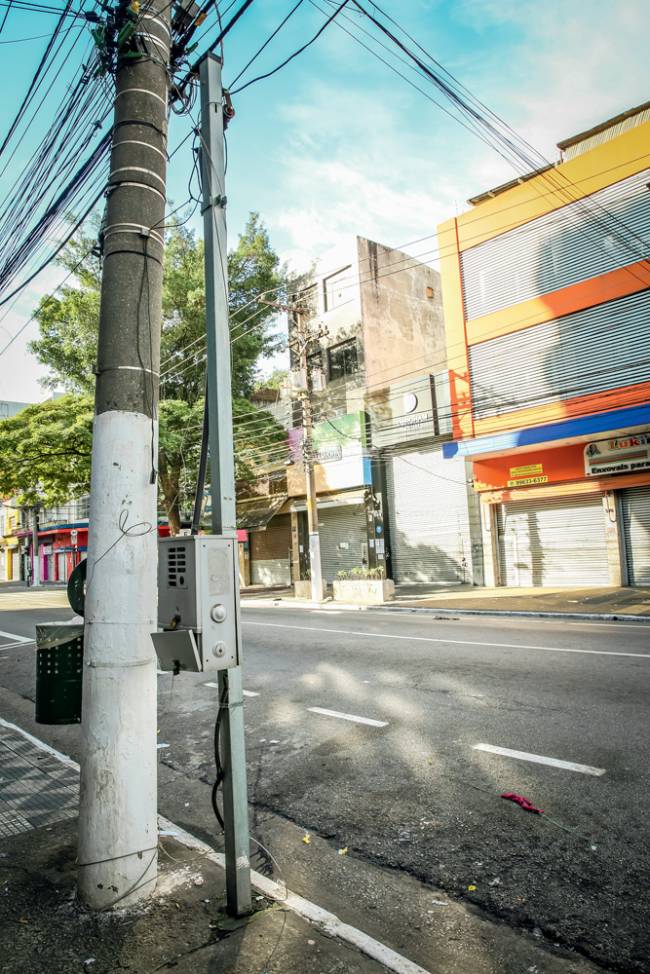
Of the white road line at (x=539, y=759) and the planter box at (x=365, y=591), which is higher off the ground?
the planter box at (x=365, y=591)

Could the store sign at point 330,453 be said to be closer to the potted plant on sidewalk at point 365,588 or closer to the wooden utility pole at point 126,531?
the potted plant on sidewalk at point 365,588

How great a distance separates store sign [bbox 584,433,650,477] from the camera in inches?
711

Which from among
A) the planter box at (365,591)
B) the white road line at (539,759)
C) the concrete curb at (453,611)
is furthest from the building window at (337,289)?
the white road line at (539,759)

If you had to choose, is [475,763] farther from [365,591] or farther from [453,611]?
[365,591]

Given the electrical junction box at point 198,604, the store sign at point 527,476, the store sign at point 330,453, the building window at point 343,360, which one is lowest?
the electrical junction box at point 198,604

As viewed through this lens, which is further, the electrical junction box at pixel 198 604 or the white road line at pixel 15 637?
the white road line at pixel 15 637

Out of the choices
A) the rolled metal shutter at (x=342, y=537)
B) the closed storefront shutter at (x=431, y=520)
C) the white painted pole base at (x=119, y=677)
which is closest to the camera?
the white painted pole base at (x=119, y=677)

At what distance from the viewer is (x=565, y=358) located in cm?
1925

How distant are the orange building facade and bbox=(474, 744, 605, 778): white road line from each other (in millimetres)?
13931

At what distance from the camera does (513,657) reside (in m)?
9.05

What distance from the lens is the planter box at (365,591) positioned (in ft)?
66.0

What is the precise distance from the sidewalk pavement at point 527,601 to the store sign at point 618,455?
11.9 feet

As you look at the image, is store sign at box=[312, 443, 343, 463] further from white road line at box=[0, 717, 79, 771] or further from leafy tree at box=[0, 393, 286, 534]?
white road line at box=[0, 717, 79, 771]

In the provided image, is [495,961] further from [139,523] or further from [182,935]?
[139,523]
